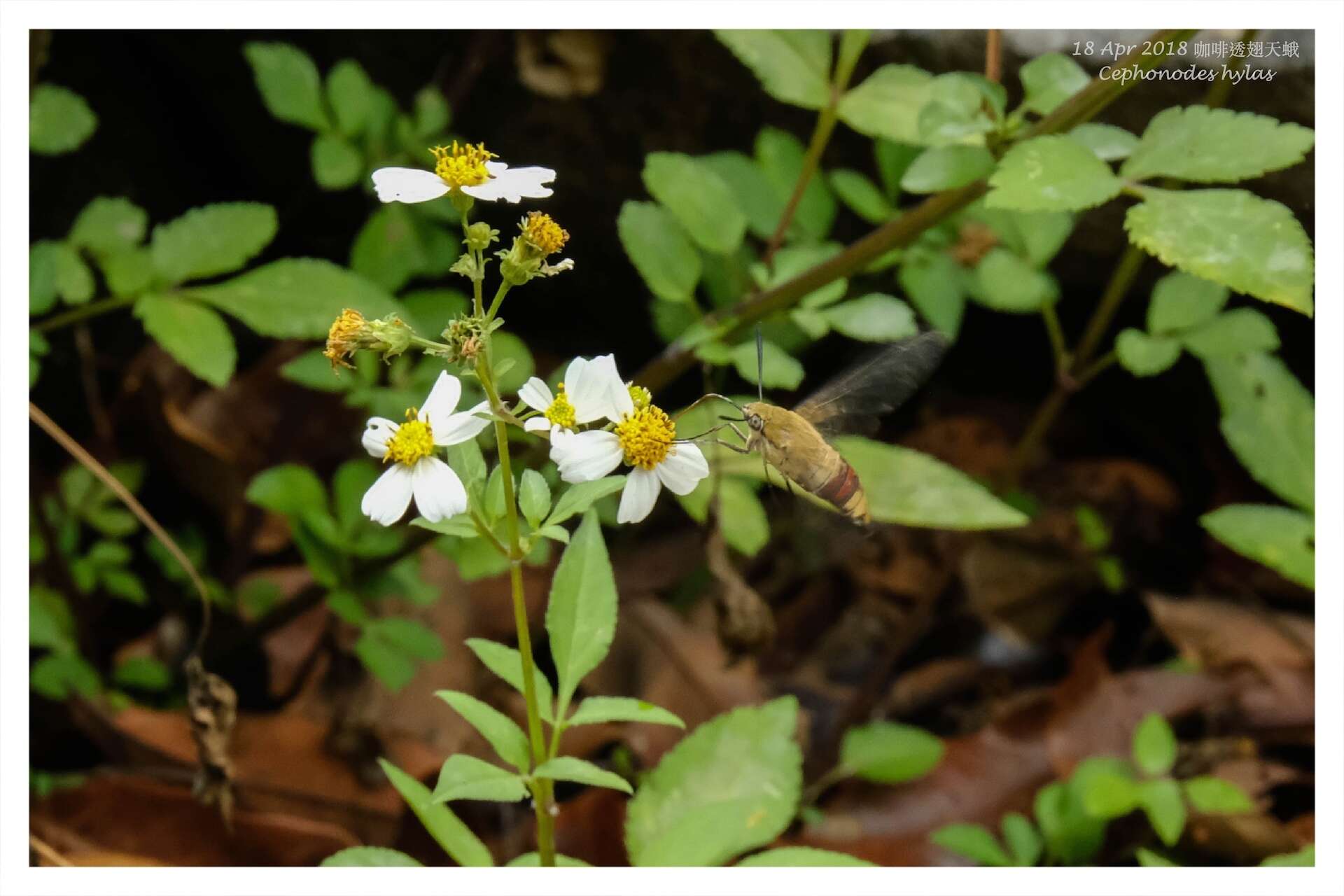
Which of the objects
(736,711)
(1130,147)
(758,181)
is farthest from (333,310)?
(1130,147)

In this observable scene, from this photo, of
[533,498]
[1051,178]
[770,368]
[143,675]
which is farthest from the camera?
[143,675]

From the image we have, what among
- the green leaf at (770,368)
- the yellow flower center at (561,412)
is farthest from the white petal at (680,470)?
the green leaf at (770,368)

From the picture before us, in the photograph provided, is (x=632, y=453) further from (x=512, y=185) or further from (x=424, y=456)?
(x=512, y=185)

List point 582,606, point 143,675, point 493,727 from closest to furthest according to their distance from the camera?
point 493,727 < point 582,606 < point 143,675

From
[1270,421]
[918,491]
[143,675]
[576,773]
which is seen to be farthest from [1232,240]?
[143,675]

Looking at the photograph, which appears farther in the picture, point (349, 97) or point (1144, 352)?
point (349, 97)

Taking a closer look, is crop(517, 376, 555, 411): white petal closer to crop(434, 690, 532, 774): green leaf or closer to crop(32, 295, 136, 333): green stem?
crop(434, 690, 532, 774): green leaf

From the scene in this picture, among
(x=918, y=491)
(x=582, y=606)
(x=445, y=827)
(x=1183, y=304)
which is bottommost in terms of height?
(x=445, y=827)
